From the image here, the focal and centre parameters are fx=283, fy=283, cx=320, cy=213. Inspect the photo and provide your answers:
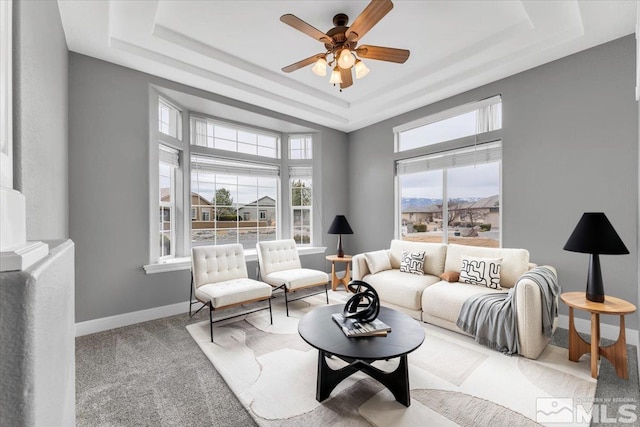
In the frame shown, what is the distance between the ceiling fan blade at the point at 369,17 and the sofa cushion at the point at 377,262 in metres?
2.61

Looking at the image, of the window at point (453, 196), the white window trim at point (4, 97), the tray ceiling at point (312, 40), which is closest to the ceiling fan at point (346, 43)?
the tray ceiling at point (312, 40)

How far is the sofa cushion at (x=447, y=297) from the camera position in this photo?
2.85 metres

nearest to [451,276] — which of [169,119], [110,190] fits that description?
[110,190]

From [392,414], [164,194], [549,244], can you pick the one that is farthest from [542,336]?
[164,194]

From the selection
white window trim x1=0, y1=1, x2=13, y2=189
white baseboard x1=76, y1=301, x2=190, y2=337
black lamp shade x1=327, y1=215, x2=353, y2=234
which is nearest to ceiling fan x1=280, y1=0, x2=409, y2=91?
white window trim x1=0, y1=1, x2=13, y2=189

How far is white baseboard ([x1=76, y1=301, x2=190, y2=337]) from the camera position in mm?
2912

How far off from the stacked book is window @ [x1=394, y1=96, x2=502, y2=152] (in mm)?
3018

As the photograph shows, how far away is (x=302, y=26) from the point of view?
2150 millimetres

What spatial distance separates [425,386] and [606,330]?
2235 mm

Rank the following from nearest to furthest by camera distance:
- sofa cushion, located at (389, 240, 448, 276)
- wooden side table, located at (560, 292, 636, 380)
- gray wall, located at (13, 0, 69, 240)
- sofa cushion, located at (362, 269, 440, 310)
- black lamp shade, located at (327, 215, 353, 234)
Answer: gray wall, located at (13, 0, 69, 240)
wooden side table, located at (560, 292, 636, 380)
sofa cushion, located at (362, 269, 440, 310)
sofa cushion, located at (389, 240, 448, 276)
black lamp shade, located at (327, 215, 353, 234)

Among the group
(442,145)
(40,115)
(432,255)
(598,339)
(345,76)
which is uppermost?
(345,76)

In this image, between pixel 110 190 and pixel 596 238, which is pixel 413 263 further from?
pixel 110 190

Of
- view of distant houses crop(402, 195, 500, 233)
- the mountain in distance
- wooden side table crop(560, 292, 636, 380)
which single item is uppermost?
the mountain in distance

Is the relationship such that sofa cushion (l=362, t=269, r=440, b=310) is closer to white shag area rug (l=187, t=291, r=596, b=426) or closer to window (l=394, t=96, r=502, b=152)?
white shag area rug (l=187, t=291, r=596, b=426)
